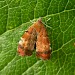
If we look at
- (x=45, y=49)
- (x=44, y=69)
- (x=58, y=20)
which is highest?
(x=58, y=20)

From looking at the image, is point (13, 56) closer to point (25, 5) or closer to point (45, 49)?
point (45, 49)

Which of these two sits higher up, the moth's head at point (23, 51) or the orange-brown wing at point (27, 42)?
the orange-brown wing at point (27, 42)

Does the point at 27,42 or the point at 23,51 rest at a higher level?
the point at 27,42

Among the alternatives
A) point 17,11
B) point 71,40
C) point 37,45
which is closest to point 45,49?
point 37,45

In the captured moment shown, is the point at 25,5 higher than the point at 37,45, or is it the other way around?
the point at 25,5

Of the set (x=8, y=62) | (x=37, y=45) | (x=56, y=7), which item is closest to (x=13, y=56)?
(x=8, y=62)

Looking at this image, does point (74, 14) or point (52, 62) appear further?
point (52, 62)

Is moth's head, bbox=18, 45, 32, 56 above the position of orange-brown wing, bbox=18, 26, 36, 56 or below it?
below

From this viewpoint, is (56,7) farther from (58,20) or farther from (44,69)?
(44,69)
